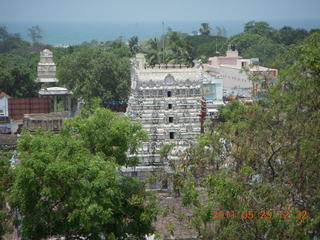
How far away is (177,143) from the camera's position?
41.0 meters

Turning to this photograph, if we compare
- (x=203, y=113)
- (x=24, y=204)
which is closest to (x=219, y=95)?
(x=203, y=113)

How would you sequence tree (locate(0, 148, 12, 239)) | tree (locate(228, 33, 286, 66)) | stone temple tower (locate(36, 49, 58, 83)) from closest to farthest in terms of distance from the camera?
tree (locate(0, 148, 12, 239))
stone temple tower (locate(36, 49, 58, 83))
tree (locate(228, 33, 286, 66))

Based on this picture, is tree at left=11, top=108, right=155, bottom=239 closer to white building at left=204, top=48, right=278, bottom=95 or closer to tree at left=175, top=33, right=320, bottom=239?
tree at left=175, top=33, right=320, bottom=239

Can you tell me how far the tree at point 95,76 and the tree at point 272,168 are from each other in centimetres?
3432

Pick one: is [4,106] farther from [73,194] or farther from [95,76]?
[73,194]

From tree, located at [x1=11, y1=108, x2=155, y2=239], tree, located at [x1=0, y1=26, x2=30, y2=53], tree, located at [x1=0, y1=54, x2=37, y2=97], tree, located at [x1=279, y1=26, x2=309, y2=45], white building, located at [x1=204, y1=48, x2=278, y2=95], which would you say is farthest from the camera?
tree, located at [x1=0, y1=26, x2=30, y2=53]

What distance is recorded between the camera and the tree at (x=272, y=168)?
78.4 feet

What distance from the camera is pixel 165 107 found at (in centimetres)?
4131

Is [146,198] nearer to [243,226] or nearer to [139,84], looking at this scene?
[243,226]

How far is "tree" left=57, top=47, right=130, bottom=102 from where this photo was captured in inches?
2490

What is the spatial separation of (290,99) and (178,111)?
595 inches
